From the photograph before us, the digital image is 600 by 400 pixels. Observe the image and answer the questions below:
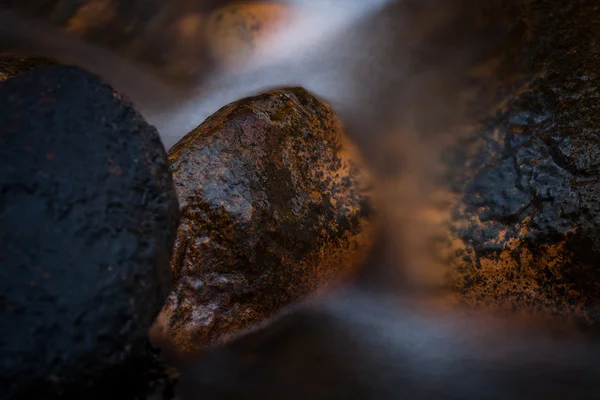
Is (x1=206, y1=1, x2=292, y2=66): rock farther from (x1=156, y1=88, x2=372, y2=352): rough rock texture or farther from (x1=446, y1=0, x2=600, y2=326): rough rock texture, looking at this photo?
(x1=446, y1=0, x2=600, y2=326): rough rock texture

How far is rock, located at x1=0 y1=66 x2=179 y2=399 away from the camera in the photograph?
1719 millimetres

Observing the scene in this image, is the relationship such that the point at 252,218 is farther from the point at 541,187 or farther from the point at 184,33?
the point at 184,33

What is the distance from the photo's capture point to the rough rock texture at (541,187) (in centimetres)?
330

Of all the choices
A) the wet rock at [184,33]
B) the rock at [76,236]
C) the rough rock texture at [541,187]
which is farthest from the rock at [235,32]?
the rock at [76,236]

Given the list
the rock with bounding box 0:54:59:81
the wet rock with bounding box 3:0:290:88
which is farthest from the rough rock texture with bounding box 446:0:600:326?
the rock with bounding box 0:54:59:81

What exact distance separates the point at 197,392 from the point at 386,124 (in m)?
2.84

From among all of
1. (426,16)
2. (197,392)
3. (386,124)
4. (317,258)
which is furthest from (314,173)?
(426,16)

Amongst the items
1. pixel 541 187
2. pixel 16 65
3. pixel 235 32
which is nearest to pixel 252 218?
pixel 541 187

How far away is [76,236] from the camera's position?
180 cm

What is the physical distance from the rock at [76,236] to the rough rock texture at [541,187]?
2.50m

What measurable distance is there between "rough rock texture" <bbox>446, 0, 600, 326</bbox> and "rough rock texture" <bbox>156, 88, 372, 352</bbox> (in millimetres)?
1008

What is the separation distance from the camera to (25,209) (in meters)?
1.80

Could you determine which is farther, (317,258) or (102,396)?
(317,258)

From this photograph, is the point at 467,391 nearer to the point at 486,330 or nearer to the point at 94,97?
the point at 486,330
